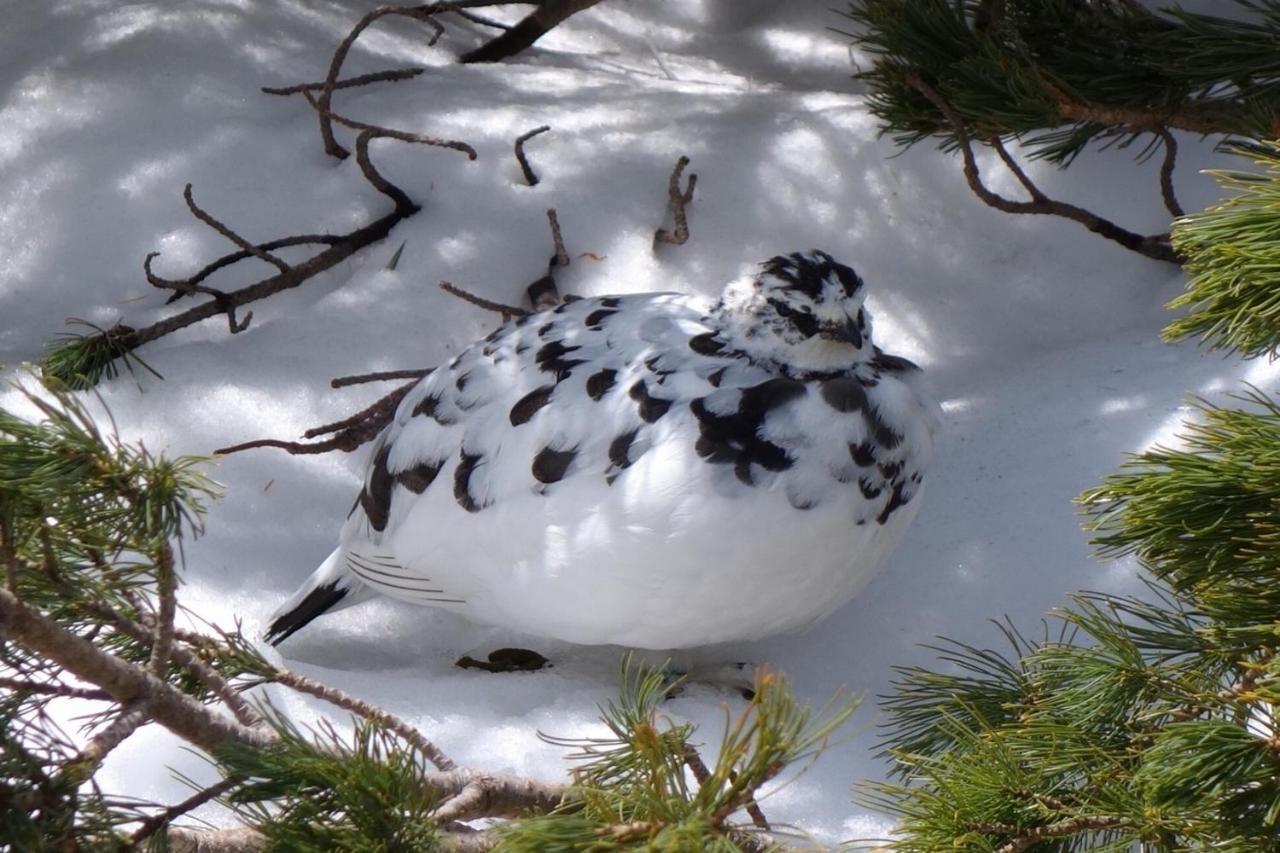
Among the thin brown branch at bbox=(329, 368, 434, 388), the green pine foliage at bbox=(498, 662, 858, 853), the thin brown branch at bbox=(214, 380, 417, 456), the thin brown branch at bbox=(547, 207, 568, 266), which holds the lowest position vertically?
the thin brown branch at bbox=(214, 380, 417, 456)

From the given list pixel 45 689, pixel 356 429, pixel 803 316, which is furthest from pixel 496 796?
pixel 356 429

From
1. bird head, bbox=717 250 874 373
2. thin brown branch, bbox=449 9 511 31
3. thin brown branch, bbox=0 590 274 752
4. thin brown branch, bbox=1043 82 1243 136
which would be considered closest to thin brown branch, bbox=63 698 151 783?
thin brown branch, bbox=0 590 274 752

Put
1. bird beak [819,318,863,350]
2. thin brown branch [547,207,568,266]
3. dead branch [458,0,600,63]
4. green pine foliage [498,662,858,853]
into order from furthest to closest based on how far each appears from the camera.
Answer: dead branch [458,0,600,63]
thin brown branch [547,207,568,266]
bird beak [819,318,863,350]
green pine foliage [498,662,858,853]

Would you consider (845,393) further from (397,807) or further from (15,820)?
(15,820)

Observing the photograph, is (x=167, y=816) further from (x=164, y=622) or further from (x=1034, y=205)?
(x=1034, y=205)

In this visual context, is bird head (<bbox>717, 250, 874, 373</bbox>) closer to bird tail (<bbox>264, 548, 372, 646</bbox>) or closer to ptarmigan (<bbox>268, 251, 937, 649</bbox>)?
ptarmigan (<bbox>268, 251, 937, 649</bbox>)

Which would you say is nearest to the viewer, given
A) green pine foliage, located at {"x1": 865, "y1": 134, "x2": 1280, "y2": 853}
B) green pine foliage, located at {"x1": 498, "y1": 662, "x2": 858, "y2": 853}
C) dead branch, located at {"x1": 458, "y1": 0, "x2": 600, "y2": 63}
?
green pine foliage, located at {"x1": 498, "y1": 662, "x2": 858, "y2": 853}

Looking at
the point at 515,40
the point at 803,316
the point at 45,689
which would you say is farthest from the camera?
the point at 515,40

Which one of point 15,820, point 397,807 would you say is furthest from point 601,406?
point 15,820
